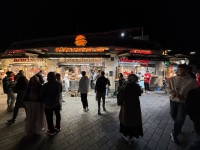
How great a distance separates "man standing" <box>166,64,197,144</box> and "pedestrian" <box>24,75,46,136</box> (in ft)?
13.0

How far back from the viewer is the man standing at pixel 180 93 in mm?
3039

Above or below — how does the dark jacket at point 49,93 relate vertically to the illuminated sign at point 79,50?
below

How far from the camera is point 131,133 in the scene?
3074 mm

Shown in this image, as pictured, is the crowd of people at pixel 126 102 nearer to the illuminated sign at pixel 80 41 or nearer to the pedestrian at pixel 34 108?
the pedestrian at pixel 34 108

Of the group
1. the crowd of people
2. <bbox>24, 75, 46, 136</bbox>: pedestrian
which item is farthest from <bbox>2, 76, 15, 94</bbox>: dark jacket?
<bbox>24, 75, 46, 136</bbox>: pedestrian

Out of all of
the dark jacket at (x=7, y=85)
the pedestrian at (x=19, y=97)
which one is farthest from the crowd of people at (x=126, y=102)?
the dark jacket at (x=7, y=85)

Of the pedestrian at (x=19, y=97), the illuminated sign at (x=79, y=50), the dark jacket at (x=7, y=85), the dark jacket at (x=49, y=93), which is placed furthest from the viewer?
the illuminated sign at (x=79, y=50)

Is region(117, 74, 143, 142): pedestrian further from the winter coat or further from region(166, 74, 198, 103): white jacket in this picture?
region(166, 74, 198, 103): white jacket

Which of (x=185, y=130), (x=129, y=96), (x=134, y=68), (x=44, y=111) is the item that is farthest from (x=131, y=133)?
(x=134, y=68)

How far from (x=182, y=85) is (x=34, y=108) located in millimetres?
4398

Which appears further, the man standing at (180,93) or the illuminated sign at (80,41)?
the illuminated sign at (80,41)

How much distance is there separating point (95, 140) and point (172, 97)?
2616mm

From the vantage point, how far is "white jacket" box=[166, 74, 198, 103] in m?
3.00

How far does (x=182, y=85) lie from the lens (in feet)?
10.3
